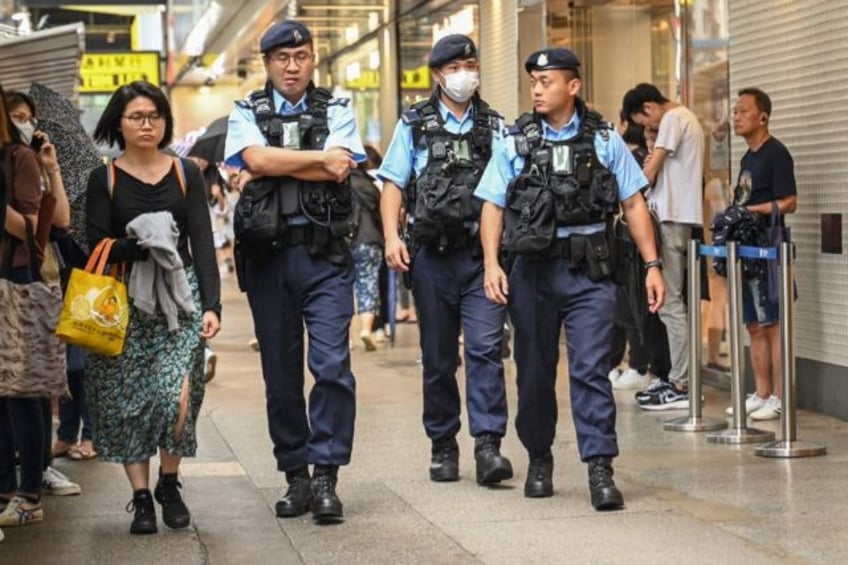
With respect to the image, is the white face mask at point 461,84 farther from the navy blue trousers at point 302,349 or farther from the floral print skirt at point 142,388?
the floral print skirt at point 142,388

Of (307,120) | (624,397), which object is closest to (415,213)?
(307,120)

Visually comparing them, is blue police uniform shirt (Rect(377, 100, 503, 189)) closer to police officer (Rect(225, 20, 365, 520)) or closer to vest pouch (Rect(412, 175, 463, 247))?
vest pouch (Rect(412, 175, 463, 247))

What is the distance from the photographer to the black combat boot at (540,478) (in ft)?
26.0

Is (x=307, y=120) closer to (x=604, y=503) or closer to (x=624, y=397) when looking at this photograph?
(x=604, y=503)

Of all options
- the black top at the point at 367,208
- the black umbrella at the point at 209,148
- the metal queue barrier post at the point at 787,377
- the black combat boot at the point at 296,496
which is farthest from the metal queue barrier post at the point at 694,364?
the black top at the point at 367,208

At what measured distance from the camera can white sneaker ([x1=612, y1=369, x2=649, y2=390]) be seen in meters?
12.5

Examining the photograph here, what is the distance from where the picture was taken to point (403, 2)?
20031mm

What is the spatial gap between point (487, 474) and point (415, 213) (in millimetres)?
1273

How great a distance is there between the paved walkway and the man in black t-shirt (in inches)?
12.0

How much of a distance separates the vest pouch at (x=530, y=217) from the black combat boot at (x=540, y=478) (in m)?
0.96

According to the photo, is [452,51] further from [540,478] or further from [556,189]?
[540,478]

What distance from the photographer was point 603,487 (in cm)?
754

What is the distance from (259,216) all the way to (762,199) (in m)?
4.04

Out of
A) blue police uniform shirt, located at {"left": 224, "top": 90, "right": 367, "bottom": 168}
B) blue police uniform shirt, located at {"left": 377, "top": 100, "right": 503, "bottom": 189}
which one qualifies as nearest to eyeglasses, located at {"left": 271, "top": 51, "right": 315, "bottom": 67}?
blue police uniform shirt, located at {"left": 224, "top": 90, "right": 367, "bottom": 168}
